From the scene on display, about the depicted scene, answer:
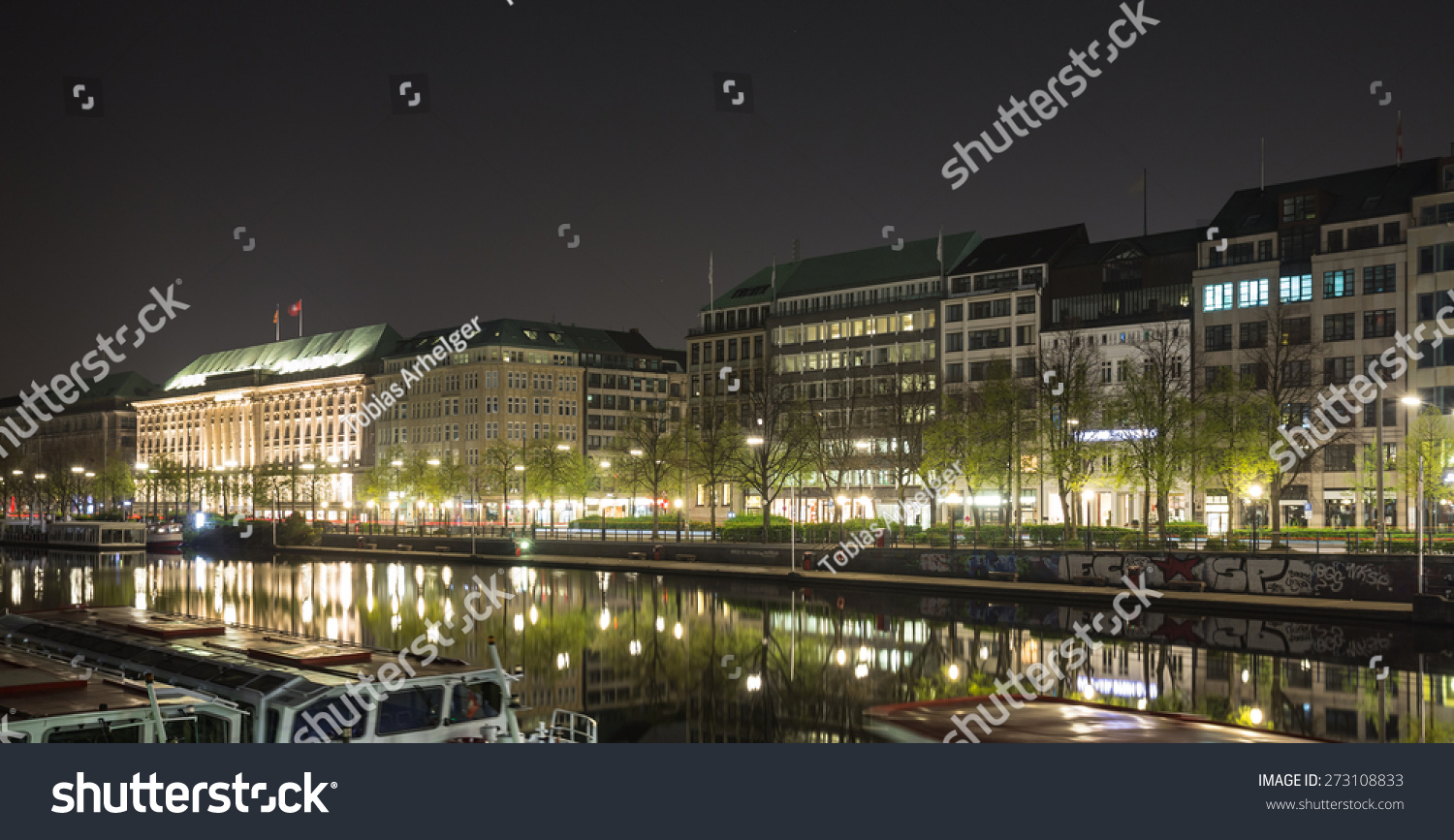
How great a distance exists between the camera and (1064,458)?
2938 inches

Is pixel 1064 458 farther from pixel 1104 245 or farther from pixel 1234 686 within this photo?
pixel 1104 245

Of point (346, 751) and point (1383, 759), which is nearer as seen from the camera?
point (346, 751)

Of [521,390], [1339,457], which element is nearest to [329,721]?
[1339,457]

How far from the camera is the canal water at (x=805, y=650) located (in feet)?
110

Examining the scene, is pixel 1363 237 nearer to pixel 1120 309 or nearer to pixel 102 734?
pixel 1120 309

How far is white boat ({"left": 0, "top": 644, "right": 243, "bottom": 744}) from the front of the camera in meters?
Result: 16.9

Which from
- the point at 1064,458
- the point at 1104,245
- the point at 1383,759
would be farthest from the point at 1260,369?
the point at 1383,759

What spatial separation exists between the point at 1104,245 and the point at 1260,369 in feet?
106

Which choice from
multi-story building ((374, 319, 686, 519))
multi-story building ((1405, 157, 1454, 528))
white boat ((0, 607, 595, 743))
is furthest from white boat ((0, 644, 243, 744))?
multi-story building ((374, 319, 686, 519))

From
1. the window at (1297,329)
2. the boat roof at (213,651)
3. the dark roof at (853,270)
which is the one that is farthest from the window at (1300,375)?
the boat roof at (213,651)

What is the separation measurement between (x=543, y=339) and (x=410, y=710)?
152 m

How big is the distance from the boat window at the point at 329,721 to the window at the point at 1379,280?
299 feet

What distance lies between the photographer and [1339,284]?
94000 mm

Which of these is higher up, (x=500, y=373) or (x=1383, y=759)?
(x=500, y=373)
